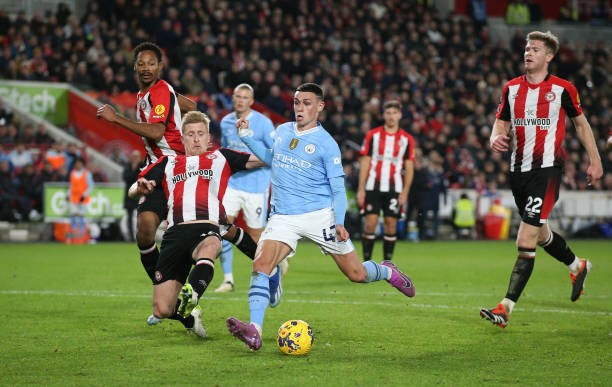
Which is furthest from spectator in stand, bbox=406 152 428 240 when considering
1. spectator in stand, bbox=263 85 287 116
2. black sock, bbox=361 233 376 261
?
black sock, bbox=361 233 376 261

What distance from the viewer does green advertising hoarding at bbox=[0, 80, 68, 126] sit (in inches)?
947

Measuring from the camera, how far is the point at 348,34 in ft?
103

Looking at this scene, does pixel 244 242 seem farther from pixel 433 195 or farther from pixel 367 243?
pixel 433 195

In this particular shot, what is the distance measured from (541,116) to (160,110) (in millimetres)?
3489

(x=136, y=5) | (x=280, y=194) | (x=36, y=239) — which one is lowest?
(x=36, y=239)

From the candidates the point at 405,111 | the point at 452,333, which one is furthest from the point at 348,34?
the point at 452,333

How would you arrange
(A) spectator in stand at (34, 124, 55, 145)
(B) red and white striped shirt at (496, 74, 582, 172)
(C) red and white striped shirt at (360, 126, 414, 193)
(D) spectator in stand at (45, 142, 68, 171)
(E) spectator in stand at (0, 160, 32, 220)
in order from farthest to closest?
(A) spectator in stand at (34, 124, 55, 145)
(D) spectator in stand at (45, 142, 68, 171)
(E) spectator in stand at (0, 160, 32, 220)
(C) red and white striped shirt at (360, 126, 414, 193)
(B) red and white striped shirt at (496, 74, 582, 172)

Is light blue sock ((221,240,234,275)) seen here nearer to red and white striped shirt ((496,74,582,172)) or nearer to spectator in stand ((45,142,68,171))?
red and white striped shirt ((496,74,582,172))

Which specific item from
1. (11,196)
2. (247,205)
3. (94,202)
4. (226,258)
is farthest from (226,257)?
(11,196)

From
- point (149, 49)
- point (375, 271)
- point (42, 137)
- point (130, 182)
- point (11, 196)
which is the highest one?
point (149, 49)

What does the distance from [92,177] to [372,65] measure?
11340mm

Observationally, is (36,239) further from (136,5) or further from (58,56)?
(136,5)

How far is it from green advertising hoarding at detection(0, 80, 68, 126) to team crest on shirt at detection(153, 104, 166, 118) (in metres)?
16.9

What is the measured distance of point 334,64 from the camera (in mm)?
29656
